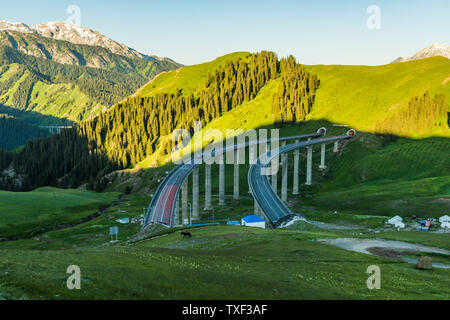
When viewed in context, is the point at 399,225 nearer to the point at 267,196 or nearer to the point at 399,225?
the point at 399,225

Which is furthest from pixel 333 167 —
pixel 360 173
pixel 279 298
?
pixel 279 298

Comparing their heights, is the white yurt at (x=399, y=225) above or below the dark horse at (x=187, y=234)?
below

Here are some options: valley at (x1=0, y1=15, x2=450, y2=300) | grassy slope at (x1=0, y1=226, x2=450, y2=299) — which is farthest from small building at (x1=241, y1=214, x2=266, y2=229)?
grassy slope at (x1=0, y1=226, x2=450, y2=299)

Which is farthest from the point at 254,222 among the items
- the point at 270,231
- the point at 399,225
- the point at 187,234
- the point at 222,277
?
the point at 222,277

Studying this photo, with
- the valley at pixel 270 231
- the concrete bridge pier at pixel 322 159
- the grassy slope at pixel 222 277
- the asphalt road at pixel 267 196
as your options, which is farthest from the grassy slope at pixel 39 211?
the concrete bridge pier at pixel 322 159

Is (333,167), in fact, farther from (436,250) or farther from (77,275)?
(77,275)

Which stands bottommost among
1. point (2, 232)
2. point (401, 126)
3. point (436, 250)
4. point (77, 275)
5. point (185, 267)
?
point (2, 232)

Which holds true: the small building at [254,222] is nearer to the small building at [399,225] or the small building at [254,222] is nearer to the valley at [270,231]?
the valley at [270,231]

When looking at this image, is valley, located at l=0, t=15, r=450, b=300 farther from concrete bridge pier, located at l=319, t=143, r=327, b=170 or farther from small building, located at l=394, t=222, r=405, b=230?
concrete bridge pier, located at l=319, t=143, r=327, b=170
